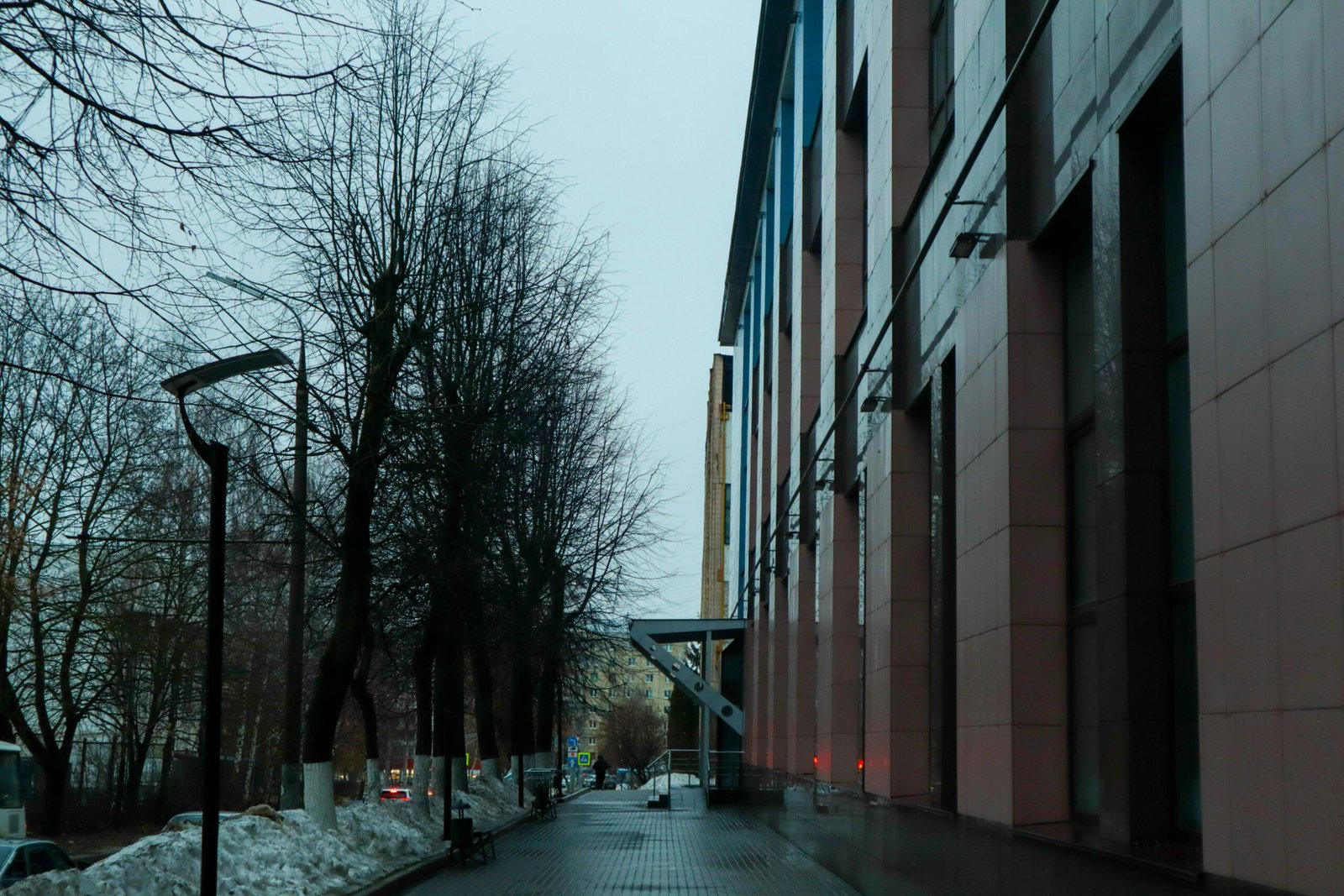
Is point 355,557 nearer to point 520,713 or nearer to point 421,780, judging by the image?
point 421,780

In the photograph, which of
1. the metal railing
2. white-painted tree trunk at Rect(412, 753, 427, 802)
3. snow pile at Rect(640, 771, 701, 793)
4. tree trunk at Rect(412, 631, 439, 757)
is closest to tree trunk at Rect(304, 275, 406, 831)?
tree trunk at Rect(412, 631, 439, 757)

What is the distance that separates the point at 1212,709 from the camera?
709cm

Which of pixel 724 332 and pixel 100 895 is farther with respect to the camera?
pixel 724 332

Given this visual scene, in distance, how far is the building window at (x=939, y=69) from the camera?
57.3 feet

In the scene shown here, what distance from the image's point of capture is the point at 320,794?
17922 millimetres

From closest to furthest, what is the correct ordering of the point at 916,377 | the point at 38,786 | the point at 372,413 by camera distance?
the point at 916,377, the point at 372,413, the point at 38,786

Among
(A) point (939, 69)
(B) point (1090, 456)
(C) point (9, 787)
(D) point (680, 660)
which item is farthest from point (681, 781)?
(B) point (1090, 456)

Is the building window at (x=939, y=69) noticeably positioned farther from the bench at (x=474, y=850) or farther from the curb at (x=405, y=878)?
the bench at (x=474, y=850)

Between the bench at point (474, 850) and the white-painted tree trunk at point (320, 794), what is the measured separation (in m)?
2.89

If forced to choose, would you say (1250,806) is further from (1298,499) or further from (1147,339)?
(1147,339)

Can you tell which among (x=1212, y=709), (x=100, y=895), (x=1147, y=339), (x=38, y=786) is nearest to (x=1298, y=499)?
(x=1212, y=709)

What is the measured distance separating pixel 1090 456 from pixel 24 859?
43.3 feet

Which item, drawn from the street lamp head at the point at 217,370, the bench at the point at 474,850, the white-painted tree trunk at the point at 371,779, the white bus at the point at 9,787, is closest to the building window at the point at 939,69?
the street lamp head at the point at 217,370

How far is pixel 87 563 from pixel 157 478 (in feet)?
8.55
